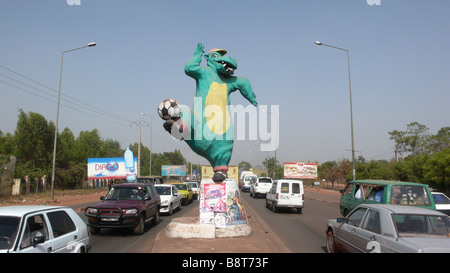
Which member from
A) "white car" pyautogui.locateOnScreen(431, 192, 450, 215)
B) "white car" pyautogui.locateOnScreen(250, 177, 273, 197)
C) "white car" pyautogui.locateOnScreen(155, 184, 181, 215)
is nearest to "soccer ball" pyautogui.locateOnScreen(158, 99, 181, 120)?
"white car" pyautogui.locateOnScreen(155, 184, 181, 215)

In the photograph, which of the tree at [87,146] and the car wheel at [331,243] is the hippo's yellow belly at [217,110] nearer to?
the car wheel at [331,243]

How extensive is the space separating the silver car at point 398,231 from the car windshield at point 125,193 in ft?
25.2

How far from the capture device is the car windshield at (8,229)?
4406mm

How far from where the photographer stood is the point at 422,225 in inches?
216

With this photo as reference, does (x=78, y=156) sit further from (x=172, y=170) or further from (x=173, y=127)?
(x=173, y=127)

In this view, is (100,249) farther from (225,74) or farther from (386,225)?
(386,225)

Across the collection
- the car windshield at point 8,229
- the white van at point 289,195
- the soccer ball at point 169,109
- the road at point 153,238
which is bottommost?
the road at point 153,238

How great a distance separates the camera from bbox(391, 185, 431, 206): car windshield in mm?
10012

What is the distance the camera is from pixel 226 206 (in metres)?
9.14

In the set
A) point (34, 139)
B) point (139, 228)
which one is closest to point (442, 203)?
point (139, 228)

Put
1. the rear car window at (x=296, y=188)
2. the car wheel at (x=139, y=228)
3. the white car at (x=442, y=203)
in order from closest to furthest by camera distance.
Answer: the car wheel at (x=139, y=228), the white car at (x=442, y=203), the rear car window at (x=296, y=188)

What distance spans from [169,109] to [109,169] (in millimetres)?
31353

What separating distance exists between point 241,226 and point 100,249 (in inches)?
149

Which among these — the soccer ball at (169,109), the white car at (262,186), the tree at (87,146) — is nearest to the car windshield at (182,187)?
the white car at (262,186)
